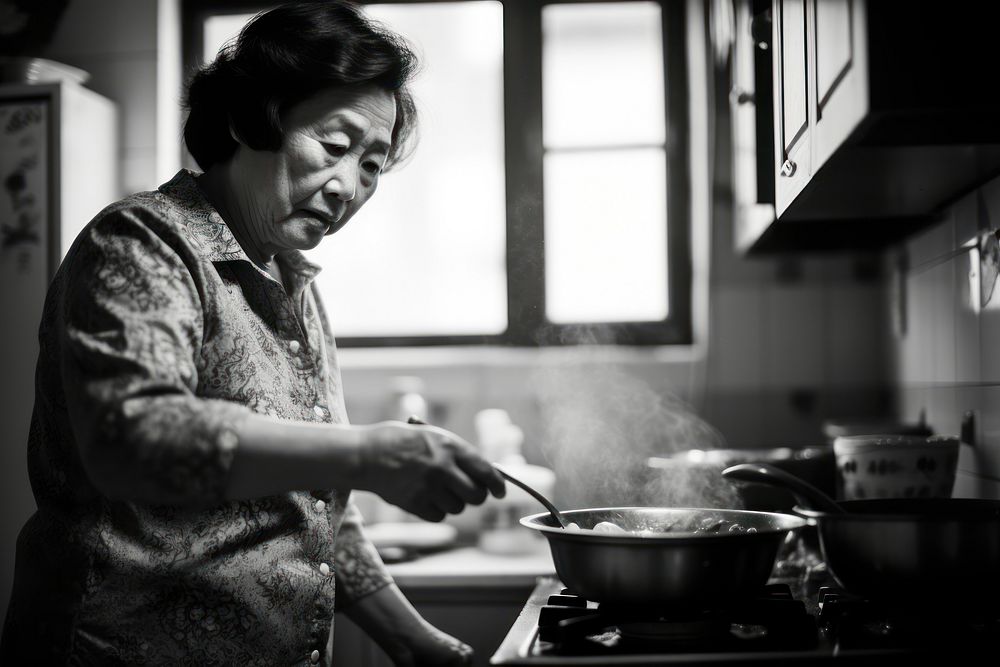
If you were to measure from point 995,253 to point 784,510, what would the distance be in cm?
55

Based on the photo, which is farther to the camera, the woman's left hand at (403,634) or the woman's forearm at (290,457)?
the woman's left hand at (403,634)

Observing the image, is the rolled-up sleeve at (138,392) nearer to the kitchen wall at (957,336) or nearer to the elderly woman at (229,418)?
the elderly woman at (229,418)

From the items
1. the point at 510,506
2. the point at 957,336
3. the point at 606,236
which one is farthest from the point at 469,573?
the point at 606,236

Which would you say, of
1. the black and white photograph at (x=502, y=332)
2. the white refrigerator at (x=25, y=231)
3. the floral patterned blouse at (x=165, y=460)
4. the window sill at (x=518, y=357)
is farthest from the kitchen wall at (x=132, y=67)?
the floral patterned blouse at (x=165, y=460)

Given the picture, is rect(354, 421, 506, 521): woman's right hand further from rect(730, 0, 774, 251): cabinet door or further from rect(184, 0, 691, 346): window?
rect(184, 0, 691, 346): window

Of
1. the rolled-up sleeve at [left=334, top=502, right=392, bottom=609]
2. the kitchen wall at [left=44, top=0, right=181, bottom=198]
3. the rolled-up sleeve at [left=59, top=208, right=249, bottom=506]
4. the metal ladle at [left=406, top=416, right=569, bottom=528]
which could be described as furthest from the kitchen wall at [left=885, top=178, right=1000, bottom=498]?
the kitchen wall at [left=44, top=0, right=181, bottom=198]

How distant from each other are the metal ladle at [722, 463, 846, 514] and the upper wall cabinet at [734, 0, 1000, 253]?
1.20 ft

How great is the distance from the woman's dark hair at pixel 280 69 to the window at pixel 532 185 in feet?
4.39

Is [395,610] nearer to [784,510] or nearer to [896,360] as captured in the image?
[784,510]

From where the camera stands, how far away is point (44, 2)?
2.45 metres

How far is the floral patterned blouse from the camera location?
0.82 metres

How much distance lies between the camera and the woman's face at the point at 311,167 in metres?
1.08

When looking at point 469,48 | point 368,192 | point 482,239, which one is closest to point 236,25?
point 469,48

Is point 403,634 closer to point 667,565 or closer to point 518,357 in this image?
point 667,565
